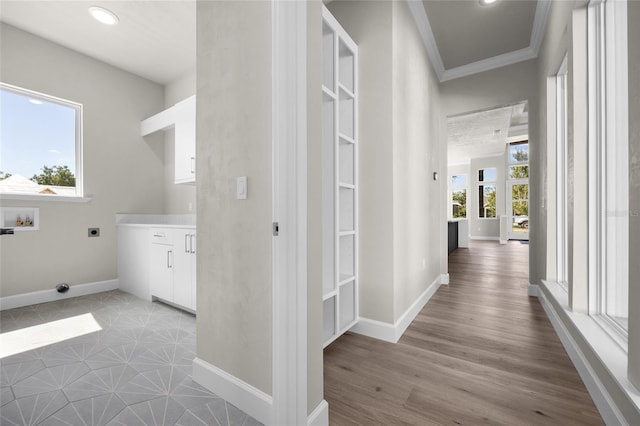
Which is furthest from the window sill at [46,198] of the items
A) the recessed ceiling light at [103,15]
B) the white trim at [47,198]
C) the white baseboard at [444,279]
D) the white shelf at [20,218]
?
the white baseboard at [444,279]

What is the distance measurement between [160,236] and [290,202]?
7.70 ft

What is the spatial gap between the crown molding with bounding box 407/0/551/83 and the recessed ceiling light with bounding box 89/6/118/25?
282cm

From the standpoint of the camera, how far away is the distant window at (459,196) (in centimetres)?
1057

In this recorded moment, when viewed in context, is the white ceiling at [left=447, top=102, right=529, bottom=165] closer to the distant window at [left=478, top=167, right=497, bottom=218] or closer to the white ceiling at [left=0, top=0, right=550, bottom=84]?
the distant window at [left=478, top=167, right=497, bottom=218]

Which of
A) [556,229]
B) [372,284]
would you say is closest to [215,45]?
[372,284]

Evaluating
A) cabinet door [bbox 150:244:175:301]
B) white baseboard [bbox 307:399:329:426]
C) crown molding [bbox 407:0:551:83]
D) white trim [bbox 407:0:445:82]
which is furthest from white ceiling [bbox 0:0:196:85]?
white baseboard [bbox 307:399:329:426]

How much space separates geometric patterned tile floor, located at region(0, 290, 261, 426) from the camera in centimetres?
131

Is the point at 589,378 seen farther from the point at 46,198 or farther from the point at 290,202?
the point at 46,198

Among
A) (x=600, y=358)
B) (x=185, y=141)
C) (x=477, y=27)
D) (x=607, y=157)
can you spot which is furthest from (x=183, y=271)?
(x=477, y=27)

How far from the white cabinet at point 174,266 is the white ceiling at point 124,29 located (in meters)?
2.11

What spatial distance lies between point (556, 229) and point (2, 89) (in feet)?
18.8

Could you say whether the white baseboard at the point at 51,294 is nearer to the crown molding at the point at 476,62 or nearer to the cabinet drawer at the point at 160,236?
the cabinet drawer at the point at 160,236

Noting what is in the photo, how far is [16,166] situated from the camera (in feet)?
9.68

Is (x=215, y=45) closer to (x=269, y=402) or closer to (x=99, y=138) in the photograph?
(x=269, y=402)
